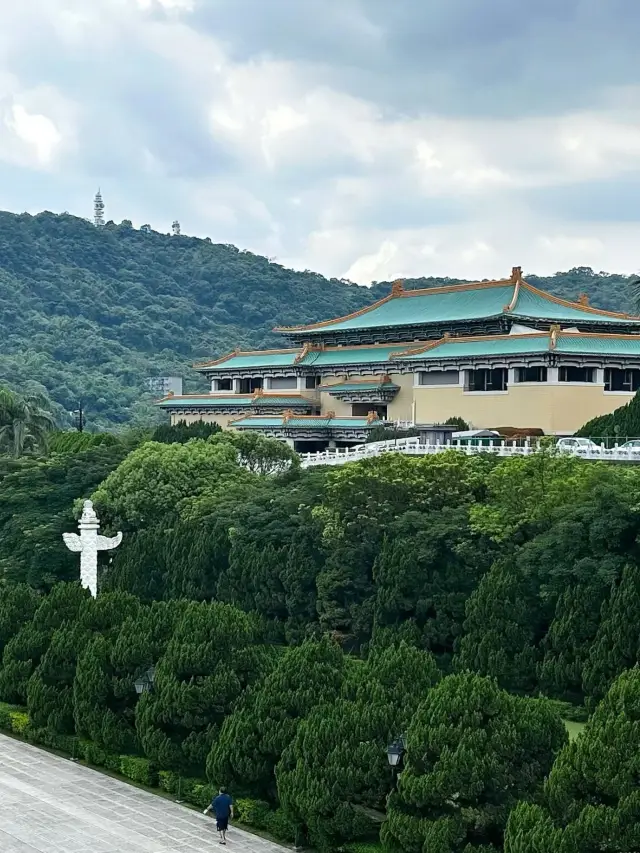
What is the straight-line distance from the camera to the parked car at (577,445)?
128 ft

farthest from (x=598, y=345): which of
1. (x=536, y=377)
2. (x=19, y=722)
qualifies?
(x=19, y=722)

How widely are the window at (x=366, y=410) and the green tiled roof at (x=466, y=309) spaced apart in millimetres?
3385

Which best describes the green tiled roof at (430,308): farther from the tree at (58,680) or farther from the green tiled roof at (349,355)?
the tree at (58,680)

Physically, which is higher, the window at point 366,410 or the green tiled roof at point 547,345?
the green tiled roof at point 547,345

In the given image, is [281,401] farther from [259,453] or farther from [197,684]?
[197,684]

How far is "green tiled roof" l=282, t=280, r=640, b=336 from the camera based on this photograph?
54.2m

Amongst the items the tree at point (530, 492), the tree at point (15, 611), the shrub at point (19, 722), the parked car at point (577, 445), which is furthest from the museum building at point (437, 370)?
the shrub at point (19, 722)

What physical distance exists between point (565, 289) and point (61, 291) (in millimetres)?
51726

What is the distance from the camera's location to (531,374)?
50094 millimetres

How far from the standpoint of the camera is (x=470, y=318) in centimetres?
5469

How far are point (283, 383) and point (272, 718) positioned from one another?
128ft

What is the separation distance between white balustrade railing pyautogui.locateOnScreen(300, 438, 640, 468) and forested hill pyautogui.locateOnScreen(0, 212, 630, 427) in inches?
2835

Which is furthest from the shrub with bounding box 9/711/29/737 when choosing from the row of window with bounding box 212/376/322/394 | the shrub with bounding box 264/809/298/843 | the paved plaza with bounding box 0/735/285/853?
the row of window with bounding box 212/376/322/394

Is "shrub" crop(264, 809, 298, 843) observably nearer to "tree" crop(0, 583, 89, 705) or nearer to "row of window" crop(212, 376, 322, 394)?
"tree" crop(0, 583, 89, 705)
